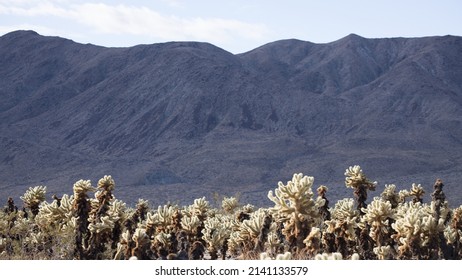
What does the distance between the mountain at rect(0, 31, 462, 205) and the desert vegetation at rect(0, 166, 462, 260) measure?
38.4 m

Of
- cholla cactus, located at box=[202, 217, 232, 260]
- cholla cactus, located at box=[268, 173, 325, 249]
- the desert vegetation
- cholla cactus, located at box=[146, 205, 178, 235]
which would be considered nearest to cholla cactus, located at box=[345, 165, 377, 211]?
the desert vegetation

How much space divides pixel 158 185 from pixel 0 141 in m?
28.0

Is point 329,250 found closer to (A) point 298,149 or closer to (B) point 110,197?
(B) point 110,197

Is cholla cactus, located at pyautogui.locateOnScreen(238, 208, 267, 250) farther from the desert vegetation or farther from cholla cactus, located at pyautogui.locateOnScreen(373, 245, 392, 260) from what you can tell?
cholla cactus, located at pyautogui.locateOnScreen(373, 245, 392, 260)

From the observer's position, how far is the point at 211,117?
91.0 meters

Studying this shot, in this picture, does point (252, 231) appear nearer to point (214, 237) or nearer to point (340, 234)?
point (214, 237)

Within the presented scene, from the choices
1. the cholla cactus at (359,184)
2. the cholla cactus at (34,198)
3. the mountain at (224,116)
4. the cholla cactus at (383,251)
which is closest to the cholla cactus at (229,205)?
the cholla cactus at (34,198)

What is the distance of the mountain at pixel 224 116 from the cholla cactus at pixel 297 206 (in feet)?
135

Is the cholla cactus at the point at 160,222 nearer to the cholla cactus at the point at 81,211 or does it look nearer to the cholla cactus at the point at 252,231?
the cholla cactus at the point at 81,211

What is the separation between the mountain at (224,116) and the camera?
66.1 metres

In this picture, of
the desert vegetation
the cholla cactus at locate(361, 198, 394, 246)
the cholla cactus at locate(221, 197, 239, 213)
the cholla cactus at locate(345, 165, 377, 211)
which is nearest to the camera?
the desert vegetation

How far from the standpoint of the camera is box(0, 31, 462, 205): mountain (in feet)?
217

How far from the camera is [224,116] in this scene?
9125 cm

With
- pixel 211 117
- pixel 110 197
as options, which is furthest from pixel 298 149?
pixel 110 197
